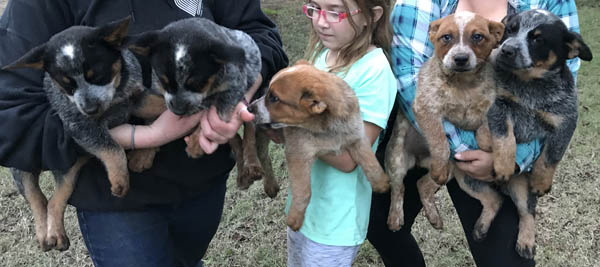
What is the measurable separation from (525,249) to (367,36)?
1.85 metres

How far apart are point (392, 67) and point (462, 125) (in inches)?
25.4

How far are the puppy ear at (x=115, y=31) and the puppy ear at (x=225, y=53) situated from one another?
1.47ft

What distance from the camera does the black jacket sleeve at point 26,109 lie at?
7.48 feet

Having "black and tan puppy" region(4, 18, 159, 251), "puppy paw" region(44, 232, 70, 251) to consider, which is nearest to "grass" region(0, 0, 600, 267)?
"puppy paw" region(44, 232, 70, 251)

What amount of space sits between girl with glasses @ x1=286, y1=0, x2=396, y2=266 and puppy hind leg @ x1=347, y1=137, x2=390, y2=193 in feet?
0.19

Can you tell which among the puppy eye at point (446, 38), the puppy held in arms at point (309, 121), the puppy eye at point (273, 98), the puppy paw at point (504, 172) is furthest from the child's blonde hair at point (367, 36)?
the puppy paw at point (504, 172)

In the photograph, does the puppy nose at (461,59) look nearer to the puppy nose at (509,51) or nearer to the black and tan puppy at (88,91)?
the puppy nose at (509,51)

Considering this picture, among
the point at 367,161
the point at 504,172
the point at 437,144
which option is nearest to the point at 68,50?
the point at 367,161

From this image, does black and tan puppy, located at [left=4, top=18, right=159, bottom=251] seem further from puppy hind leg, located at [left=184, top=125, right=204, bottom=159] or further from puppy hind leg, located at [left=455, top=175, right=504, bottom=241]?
puppy hind leg, located at [left=455, top=175, right=504, bottom=241]

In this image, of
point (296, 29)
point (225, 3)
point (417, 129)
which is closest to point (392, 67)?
point (417, 129)

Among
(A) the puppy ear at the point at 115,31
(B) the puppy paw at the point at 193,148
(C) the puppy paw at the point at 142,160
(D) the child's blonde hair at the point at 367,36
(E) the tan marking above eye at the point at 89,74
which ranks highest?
(A) the puppy ear at the point at 115,31

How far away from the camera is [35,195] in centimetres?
291

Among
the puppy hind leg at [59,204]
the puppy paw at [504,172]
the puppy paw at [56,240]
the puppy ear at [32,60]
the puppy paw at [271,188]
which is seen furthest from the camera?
the puppy paw at [271,188]

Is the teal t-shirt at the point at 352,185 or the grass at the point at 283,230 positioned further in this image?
the grass at the point at 283,230
